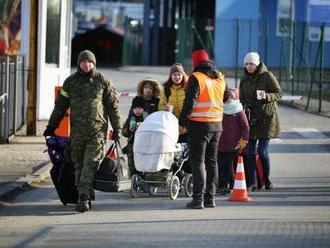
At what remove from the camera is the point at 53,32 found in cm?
2131

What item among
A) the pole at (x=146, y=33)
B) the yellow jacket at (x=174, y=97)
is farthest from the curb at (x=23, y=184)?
the pole at (x=146, y=33)

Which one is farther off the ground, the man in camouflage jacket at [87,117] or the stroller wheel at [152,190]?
the man in camouflage jacket at [87,117]

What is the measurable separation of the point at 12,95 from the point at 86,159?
25.2 feet

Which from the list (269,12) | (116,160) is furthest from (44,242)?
(269,12)

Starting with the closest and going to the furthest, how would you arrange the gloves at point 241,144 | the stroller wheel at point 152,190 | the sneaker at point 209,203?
the sneaker at point 209,203 < the stroller wheel at point 152,190 < the gloves at point 241,144

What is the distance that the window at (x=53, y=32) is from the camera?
21.1m

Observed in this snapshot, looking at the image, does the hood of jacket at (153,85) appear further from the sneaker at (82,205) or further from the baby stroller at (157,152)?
the sneaker at (82,205)

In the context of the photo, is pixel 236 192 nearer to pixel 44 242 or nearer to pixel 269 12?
pixel 44 242

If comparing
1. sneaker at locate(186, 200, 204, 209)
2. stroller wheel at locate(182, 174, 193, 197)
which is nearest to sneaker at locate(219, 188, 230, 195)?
stroller wheel at locate(182, 174, 193, 197)

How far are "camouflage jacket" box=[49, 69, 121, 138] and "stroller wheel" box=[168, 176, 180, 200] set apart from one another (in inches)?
46.0

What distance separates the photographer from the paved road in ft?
30.7

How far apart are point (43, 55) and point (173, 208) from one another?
389 inches

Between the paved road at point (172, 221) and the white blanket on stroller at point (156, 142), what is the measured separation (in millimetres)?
476

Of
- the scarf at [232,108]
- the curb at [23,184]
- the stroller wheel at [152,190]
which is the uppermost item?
the scarf at [232,108]
